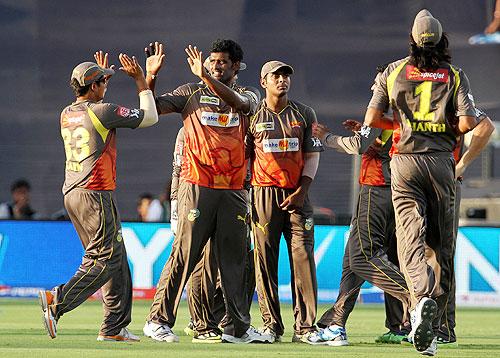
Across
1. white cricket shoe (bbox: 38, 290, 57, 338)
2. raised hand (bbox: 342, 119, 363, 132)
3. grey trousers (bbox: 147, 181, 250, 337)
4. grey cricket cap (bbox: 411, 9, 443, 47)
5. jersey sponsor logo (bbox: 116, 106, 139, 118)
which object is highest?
grey cricket cap (bbox: 411, 9, 443, 47)

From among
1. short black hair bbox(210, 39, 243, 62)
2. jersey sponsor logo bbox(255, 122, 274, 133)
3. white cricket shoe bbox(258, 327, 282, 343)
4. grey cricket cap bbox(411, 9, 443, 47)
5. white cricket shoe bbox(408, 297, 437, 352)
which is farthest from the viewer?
jersey sponsor logo bbox(255, 122, 274, 133)

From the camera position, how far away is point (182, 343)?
→ 9734mm

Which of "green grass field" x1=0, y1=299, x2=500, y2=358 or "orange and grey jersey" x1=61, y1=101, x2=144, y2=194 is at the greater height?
"orange and grey jersey" x1=61, y1=101, x2=144, y2=194

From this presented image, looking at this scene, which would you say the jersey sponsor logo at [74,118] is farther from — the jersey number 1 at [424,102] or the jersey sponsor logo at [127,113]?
the jersey number 1 at [424,102]

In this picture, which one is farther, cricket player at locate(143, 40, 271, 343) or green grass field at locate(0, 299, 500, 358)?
cricket player at locate(143, 40, 271, 343)

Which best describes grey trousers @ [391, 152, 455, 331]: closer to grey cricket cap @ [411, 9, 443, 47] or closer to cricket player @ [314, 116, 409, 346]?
grey cricket cap @ [411, 9, 443, 47]

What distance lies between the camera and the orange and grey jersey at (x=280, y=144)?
10.3m

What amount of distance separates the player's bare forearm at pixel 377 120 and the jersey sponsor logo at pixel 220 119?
4.38ft

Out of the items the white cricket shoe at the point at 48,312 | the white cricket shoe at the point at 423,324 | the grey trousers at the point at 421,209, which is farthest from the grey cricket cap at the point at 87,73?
the white cricket shoe at the point at 423,324

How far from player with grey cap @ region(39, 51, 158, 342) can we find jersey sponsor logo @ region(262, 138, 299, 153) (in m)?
1.15

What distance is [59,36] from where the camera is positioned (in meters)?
21.7

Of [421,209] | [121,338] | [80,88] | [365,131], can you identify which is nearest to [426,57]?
[421,209]

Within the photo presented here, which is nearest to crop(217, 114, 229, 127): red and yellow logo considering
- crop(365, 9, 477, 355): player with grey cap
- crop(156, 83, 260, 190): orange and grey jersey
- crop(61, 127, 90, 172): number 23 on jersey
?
crop(156, 83, 260, 190): orange and grey jersey

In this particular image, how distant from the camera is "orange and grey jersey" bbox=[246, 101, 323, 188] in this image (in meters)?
10.3
